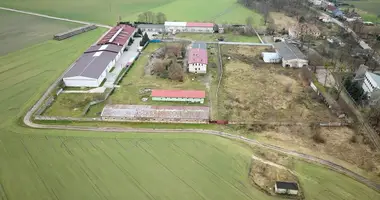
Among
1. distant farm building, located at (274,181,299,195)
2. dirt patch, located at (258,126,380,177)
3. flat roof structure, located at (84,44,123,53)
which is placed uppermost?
flat roof structure, located at (84,44,123,53)

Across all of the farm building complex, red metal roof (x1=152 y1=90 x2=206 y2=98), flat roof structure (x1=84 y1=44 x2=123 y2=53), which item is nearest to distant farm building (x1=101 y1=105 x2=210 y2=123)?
red metal roof (x1=152 y1=90 x2=206 y2=98)

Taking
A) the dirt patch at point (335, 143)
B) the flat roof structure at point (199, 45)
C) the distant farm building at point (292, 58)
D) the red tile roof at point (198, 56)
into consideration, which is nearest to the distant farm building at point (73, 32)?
the flat roof structure at point (199, 45)

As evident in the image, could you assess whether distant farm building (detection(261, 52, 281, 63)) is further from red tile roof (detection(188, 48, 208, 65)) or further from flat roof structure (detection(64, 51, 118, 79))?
flat roof structure (detection(64, 51, 118, 79))

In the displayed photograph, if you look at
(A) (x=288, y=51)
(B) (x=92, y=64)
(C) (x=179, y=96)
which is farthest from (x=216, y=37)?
(B) (x=92, y=64)

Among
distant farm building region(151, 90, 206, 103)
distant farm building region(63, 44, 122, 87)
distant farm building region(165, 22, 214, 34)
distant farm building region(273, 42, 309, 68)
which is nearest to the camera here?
distant farm building region(151, 90, 206, 103)

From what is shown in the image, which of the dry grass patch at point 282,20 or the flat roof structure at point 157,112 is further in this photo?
the dry grass patch at point 282,20

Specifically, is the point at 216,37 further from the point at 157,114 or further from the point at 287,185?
the point at 287,185

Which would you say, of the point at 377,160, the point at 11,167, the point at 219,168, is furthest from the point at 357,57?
the point at 11,167

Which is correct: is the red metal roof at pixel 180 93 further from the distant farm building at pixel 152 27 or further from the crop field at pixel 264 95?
the distant farm building at pixel 152 27
